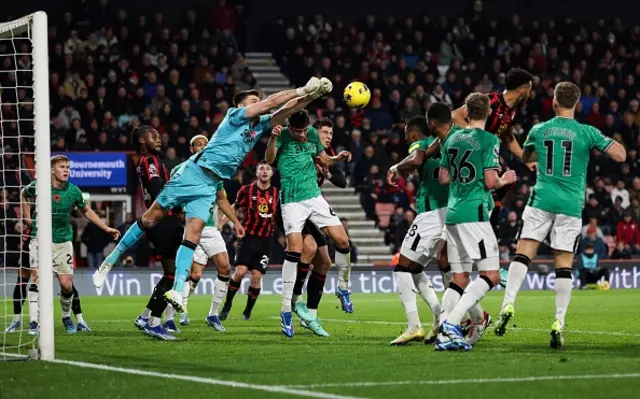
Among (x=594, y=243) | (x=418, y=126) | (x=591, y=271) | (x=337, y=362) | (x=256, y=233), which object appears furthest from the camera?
(x=594, y=243)

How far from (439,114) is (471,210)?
120 centimetres

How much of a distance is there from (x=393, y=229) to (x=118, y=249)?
16829 millimetres

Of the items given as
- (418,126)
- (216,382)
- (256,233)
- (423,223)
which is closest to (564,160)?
(423,223)

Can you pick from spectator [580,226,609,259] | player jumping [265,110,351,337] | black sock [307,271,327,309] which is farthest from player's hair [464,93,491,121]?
spectator [580,226,609,259]

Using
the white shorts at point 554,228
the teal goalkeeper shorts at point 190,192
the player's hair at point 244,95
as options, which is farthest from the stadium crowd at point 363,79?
the white shorts at point 554,228

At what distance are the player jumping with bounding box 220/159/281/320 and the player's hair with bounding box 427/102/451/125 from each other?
19.3 feet

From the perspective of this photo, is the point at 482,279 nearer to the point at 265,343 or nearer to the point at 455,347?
the point at 455,347

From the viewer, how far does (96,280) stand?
11188 mm

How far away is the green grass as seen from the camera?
7426 mm

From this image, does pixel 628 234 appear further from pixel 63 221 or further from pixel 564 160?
pixel 564 160

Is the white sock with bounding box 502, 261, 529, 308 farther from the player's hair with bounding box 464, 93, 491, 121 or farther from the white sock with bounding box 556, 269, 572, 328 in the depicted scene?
the player's hair with bounding box 464, 93, 491, 121

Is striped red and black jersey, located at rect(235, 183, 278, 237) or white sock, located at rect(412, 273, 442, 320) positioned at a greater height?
striped red and black jersey, located at rect(235, 183, 278, 237)

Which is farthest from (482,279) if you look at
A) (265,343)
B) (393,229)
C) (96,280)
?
(393,229)

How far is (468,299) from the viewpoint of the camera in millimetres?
9766
